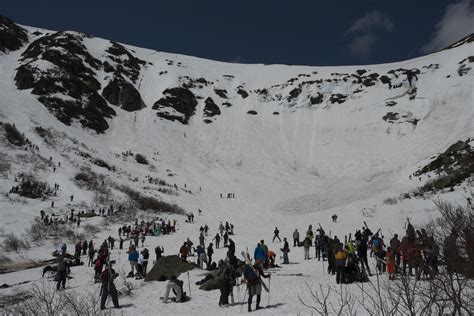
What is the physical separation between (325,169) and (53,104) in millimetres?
50029

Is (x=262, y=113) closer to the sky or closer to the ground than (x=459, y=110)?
closer to the sky

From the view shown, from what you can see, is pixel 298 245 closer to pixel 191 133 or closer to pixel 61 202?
pixel 61 202

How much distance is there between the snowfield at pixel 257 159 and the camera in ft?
78.1

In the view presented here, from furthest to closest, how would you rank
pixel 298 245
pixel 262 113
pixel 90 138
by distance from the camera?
pixel 262 113 → pixel 90 138 → pixel 298 245

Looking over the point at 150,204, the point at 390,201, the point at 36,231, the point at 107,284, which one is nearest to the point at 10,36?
the point at 150,204

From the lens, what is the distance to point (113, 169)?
54.3 m

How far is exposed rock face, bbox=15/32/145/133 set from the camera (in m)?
72.0

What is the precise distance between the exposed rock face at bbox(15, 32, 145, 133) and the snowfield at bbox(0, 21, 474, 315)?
2.27 meters

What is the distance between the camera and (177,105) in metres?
90.2

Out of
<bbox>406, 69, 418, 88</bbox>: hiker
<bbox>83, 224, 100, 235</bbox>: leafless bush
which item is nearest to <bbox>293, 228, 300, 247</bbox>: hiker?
<bbox>83, 224, 100, 235</bbox>: leafless bush

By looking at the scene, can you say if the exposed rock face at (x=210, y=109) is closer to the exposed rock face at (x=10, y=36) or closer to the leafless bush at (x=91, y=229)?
the exposed rock face at (x=10, y=36)

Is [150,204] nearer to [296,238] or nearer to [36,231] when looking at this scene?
[36,231]

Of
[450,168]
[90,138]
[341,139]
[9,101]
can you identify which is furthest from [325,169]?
[9,101]

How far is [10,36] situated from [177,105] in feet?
152
